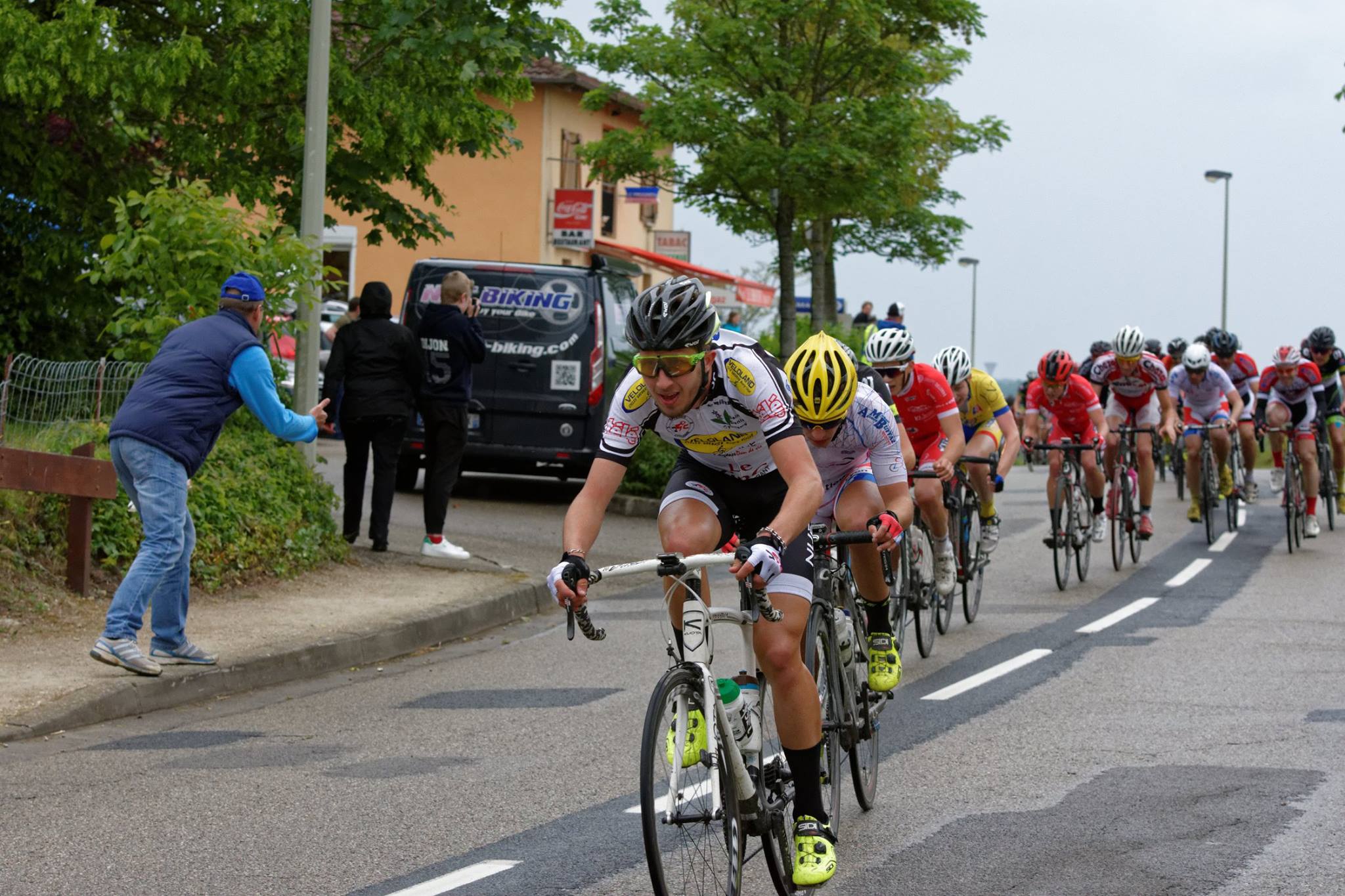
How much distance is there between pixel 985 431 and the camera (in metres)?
12.2

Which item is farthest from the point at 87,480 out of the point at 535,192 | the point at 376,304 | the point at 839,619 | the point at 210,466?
the point at 535,192

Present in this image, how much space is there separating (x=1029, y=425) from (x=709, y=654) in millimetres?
10909

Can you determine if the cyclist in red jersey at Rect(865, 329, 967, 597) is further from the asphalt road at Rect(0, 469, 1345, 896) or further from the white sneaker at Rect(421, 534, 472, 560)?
the white sneaker at Rect(421, 534, 472, 560)

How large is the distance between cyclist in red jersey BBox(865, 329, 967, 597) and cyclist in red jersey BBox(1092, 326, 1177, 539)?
474 cm

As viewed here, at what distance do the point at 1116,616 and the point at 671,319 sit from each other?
8.53m

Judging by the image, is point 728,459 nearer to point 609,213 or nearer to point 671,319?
point 671,319

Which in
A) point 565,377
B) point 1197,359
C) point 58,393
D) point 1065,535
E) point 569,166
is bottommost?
point 1065,535

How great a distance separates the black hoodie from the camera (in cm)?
1320

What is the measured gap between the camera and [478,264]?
17875 mm

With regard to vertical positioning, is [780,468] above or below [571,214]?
below

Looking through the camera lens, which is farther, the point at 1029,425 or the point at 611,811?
the point at 1029,425

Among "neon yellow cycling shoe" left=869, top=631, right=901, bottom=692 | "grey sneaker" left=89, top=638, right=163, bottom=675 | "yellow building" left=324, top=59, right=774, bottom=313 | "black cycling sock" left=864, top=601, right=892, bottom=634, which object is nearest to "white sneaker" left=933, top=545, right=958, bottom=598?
A: "black cycling sock" left=864, top=601, right=892, bottom=634

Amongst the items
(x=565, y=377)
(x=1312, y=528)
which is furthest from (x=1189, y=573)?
(x=565, y=377)

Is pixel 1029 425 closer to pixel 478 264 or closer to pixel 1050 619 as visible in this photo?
pixel 1050 619
